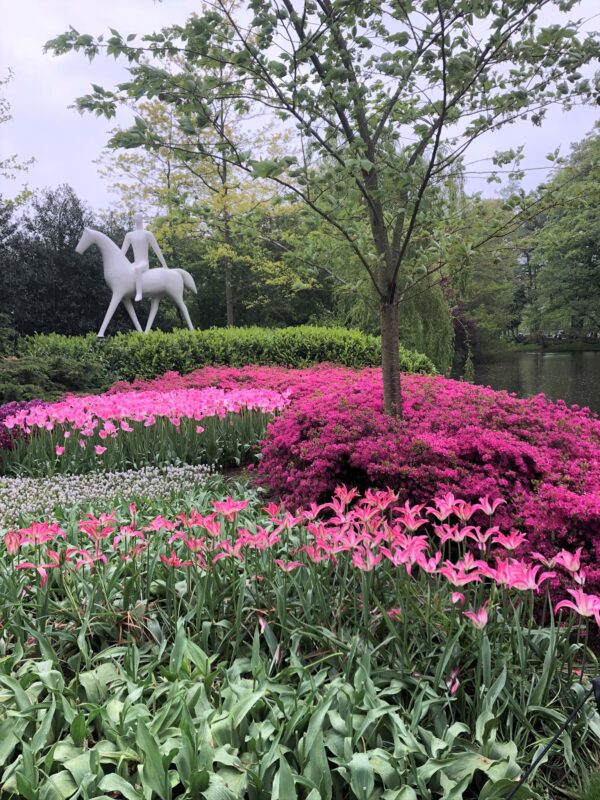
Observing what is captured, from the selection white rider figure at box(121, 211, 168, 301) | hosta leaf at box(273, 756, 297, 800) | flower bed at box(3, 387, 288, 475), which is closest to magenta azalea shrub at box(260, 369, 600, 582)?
flower bed at box(3, 387, 288, 475)

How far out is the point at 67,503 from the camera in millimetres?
3646

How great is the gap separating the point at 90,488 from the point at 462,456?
249cm

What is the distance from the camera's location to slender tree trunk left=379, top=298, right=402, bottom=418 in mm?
3824

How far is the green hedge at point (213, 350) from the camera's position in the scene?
385 inches

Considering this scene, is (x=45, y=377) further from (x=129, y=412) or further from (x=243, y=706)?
(x=243, y=706)

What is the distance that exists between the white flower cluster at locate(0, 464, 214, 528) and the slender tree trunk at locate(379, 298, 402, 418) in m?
1.42

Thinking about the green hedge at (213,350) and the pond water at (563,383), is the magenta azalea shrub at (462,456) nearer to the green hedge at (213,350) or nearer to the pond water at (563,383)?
the pond water at (563,383)

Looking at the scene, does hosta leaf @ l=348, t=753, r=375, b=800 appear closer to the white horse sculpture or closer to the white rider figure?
the white horse sculpture

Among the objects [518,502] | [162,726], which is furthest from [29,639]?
[518,502]

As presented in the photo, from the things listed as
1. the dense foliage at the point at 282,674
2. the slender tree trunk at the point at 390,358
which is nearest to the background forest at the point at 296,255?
the slender tree trunk at the point at 390,358

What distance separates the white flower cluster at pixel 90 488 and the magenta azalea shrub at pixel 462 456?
66 cm

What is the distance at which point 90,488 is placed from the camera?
13.0 ft

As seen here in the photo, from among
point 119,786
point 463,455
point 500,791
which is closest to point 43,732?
point 119,786

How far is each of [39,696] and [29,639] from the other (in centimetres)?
34
